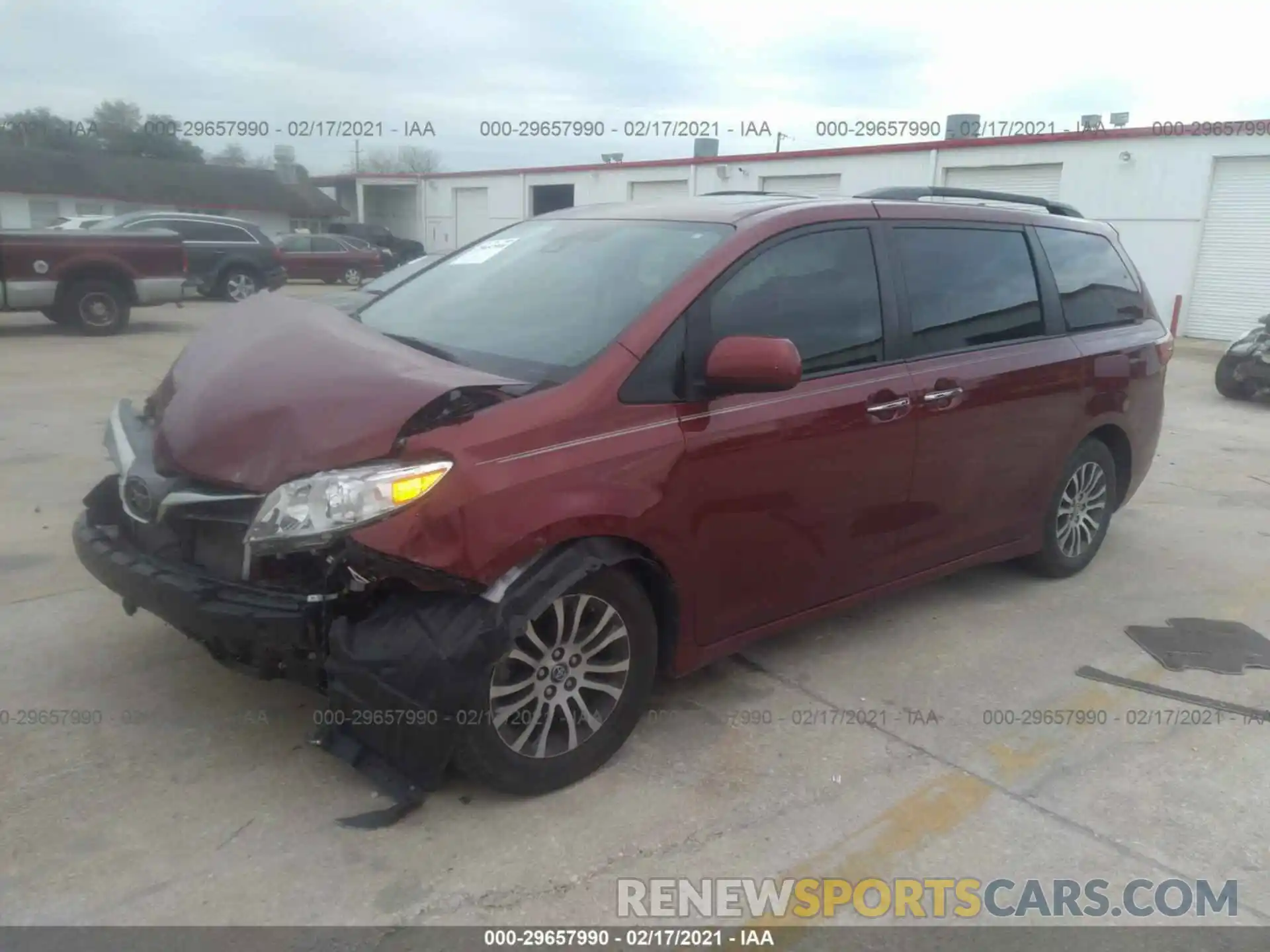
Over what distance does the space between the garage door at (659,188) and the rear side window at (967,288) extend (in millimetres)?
24552

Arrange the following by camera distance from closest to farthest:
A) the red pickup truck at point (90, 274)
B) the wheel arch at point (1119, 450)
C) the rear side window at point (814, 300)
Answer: the rear side window at point (814, 300) → the wheel arch at point (1119, 450) → the red pickup truck at point (90, 274)

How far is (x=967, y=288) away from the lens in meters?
4.35

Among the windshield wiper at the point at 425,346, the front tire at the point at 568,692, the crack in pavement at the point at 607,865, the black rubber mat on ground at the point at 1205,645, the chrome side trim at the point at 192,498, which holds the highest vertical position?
the windshield wiper at the point at 425,346

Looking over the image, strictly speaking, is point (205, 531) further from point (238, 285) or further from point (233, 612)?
point (238, 285)

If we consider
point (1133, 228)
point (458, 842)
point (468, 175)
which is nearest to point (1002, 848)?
point (458, 842)

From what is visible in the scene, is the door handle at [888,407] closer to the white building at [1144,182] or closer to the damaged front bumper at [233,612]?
the damaged front bumper at [233,612]

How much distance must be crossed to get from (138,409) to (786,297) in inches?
98.2

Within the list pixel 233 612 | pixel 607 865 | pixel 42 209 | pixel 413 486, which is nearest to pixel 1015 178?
pixel 413 486

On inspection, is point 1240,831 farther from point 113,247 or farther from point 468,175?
point 468,175

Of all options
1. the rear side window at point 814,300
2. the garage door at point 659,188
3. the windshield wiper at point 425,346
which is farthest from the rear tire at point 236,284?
the rear side window at point 814,300

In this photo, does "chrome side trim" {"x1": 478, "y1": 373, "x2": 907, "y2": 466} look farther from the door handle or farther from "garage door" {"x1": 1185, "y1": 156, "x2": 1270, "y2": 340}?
"garage door" {"x1": 1185, "y1": 156, "x2": 1270, "y2": 340}

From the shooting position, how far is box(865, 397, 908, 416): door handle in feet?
12.5

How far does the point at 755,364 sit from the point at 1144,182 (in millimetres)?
19953

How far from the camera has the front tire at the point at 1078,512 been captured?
501cm
